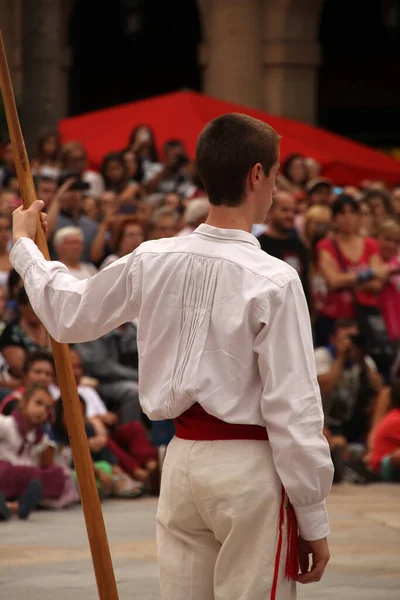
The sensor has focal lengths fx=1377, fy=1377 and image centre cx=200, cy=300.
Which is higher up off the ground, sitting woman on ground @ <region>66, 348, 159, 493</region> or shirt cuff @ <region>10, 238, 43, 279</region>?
shirt cuff @ <region>10, 238, 43, 279</region>

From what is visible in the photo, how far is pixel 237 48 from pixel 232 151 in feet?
60.3

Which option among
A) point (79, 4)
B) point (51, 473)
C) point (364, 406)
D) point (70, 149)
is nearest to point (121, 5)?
point (79, 4)

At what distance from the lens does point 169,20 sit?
2759 centimetres

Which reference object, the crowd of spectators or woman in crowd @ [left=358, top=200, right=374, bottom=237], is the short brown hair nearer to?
the crowd of spectators

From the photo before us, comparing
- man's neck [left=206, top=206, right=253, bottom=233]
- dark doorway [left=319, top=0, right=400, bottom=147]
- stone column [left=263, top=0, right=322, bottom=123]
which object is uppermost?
man's neck [left=206, top=206, right=253, bottom=233]

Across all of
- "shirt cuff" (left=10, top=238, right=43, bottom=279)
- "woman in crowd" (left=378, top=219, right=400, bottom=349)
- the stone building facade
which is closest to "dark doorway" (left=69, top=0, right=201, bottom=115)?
the stone building facade

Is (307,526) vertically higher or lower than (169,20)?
higher

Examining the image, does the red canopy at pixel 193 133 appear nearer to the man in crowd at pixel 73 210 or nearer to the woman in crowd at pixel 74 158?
the woman in crowd at pixel 74 158

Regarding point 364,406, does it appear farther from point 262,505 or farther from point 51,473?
point 262,505

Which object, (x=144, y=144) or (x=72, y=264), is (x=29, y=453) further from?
(x=144, y=144)

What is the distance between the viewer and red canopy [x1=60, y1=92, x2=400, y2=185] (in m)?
14.2

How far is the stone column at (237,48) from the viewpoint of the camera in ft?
69.7

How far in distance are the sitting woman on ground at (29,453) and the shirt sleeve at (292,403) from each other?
4770 millimetres

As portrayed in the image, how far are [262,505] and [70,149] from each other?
29.8 ft
